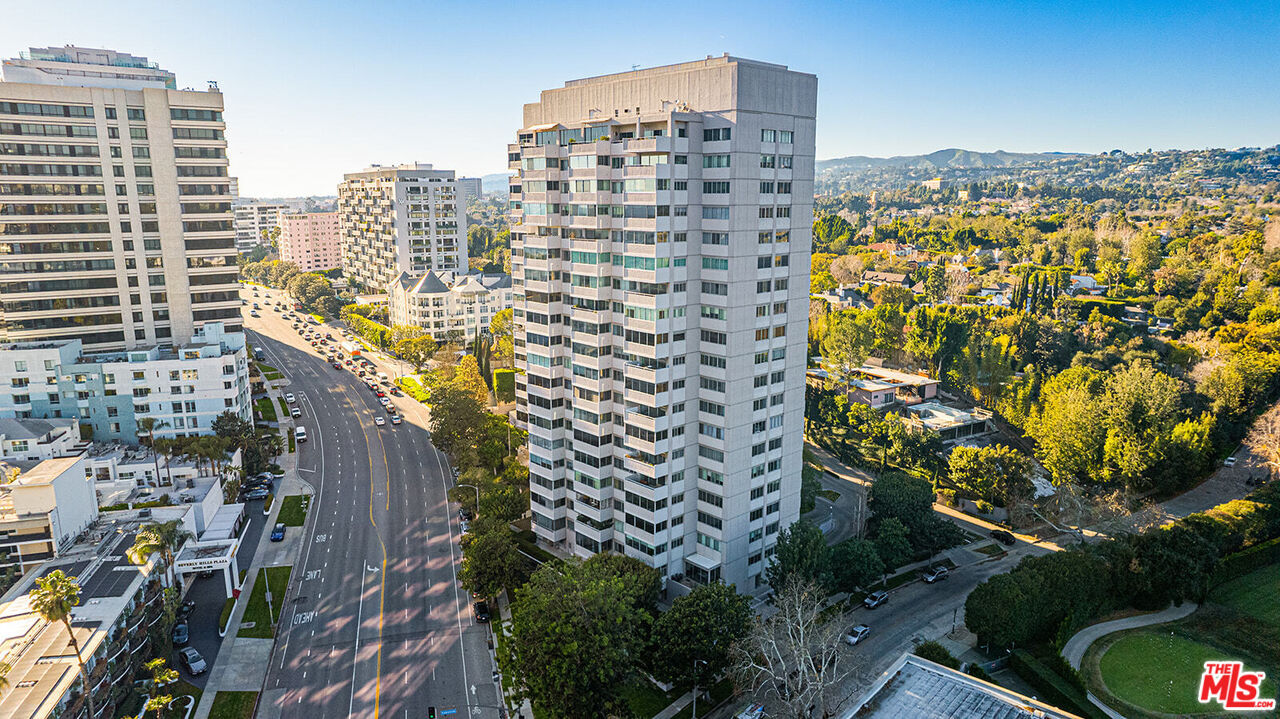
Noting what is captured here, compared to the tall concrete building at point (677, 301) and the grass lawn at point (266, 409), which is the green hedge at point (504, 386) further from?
the tall concrete building at point (677, 301)

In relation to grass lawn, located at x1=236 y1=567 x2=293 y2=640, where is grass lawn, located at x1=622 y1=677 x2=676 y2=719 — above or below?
below

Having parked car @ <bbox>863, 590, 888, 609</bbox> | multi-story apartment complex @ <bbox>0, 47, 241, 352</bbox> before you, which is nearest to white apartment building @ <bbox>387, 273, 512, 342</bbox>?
multi-story apartment complex @ <bbox>0, 47, 241, 352</bbox>

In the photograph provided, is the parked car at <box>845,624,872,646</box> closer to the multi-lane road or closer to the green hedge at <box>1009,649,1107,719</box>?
the green hedge at <box>1009,649,1107,719</box>

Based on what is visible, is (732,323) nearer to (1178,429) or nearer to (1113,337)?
(1178,429)

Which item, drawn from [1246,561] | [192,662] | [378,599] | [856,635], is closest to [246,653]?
[192,662]

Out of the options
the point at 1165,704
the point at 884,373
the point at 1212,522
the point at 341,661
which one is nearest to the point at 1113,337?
the point at 884,373

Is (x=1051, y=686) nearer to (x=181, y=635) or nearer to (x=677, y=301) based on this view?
(x=677, y=301)
